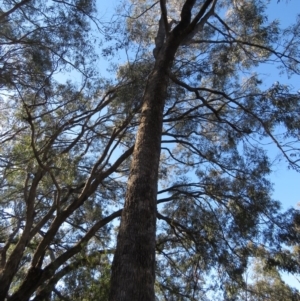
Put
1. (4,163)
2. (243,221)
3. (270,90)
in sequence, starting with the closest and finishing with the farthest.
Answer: (270,90) < (243,221) < (4,163)

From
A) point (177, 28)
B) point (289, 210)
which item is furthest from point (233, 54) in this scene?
point (289, 210)

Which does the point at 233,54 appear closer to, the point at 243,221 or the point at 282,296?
the point at 243,221

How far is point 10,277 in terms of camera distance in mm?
6582

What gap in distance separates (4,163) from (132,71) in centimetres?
366

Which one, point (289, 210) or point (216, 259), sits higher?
point (289, 210)

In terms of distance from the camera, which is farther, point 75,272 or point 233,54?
point 233,54

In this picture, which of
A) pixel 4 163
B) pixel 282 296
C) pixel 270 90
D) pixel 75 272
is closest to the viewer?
pixel 75 272

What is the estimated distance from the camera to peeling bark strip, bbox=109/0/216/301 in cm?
278

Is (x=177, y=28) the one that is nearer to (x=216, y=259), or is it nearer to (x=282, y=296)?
(x=216, y=259)

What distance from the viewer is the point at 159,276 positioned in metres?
8.62

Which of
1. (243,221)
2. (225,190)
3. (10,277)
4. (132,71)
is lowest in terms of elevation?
(10,277)

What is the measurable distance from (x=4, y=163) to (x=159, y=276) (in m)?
4.51

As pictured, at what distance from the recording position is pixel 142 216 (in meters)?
3.32

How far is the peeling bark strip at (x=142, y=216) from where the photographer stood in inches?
109
